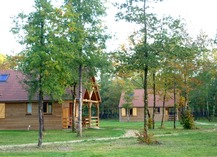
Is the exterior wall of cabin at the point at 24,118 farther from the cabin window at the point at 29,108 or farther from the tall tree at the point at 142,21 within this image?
the tall tree at the point at 142,21

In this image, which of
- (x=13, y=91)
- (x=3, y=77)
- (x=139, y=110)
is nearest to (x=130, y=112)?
(x=139, y=110)

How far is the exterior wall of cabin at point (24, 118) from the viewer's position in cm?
3525

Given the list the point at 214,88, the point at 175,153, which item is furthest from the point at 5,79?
the point at 214,88

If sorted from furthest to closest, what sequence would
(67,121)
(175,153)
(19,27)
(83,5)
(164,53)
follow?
(67,121) < (83,5) < (164,53) < (19,27) < (175,153)

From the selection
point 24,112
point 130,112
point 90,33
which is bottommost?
point 130,112

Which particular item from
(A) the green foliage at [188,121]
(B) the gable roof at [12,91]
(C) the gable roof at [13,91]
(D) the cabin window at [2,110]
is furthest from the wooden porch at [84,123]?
(A) the green foliage at [188,121]

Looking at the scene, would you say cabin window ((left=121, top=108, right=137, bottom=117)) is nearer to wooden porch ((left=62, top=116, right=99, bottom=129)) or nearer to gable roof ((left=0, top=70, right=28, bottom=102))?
wooden porch ((left=62, top=116, right=99, bottom=129))

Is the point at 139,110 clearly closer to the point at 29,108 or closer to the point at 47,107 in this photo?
the point at 47,107

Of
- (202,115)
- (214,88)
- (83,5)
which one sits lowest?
(202,115)

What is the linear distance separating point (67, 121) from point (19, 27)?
1903 cm

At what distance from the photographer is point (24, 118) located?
35.7 metres

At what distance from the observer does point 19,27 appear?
18.2 metres

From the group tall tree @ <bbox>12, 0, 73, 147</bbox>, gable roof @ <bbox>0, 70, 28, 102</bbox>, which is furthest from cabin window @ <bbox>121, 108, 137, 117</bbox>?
tall tree @ <bbox>12, 0, 73, 147</bbox>

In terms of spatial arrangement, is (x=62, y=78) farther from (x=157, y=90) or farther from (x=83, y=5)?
(x=157, y=90)
